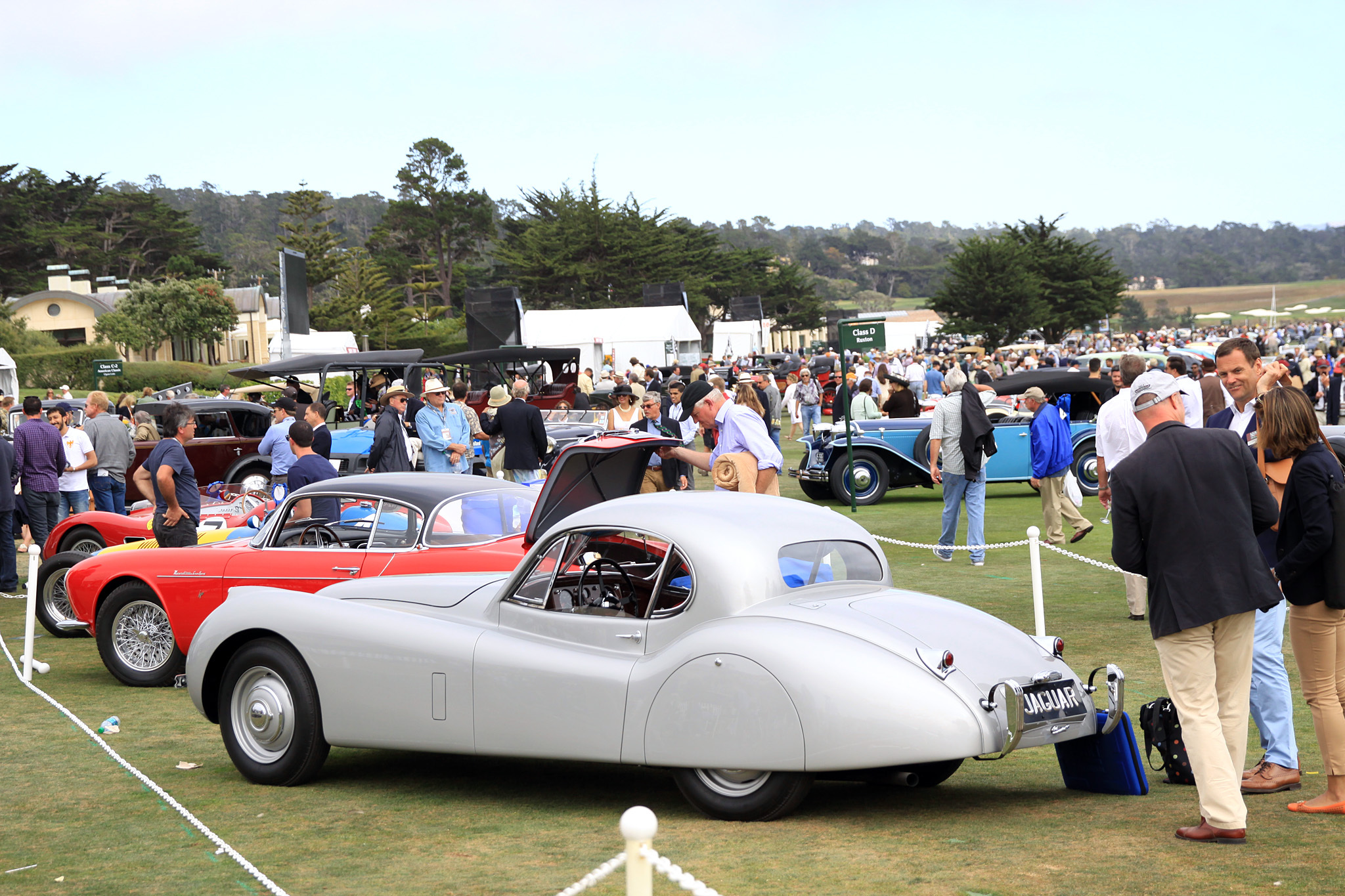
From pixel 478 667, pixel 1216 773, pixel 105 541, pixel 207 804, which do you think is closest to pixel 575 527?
pixel 478 667

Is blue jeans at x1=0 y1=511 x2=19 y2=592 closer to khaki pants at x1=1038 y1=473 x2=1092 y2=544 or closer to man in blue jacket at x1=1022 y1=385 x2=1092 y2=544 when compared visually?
man in blue jacket at x1=1022 y1=385 x2=1092 y2=544

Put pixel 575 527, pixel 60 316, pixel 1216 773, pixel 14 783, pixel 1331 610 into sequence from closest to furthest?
pixel 1216 773, pixel 1331 610, pixel 575 527, pixel 14 783, pixel 60 316

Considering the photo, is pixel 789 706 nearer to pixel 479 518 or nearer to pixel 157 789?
pixel 157 789

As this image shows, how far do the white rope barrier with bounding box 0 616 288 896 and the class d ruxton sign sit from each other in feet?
36.2

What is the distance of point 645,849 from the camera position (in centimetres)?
269

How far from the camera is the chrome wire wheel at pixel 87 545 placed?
1195 centimetres

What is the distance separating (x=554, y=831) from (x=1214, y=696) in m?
2.69

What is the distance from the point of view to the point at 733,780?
5121 mm

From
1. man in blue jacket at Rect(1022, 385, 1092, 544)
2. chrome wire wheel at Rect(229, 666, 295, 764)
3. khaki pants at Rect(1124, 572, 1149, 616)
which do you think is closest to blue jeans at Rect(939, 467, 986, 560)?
man in blue jacket at Rect(1022, 385, 1092, 544)

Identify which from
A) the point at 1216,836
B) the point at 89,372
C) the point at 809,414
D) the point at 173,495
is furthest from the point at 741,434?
the point at 89,372

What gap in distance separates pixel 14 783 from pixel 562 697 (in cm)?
304

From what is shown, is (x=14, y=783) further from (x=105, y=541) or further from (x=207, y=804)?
(x=105, y=541)

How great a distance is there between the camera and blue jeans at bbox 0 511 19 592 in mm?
12922

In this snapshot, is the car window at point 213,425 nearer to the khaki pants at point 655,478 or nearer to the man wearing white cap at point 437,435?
the man wearing white cap at point 437,435
